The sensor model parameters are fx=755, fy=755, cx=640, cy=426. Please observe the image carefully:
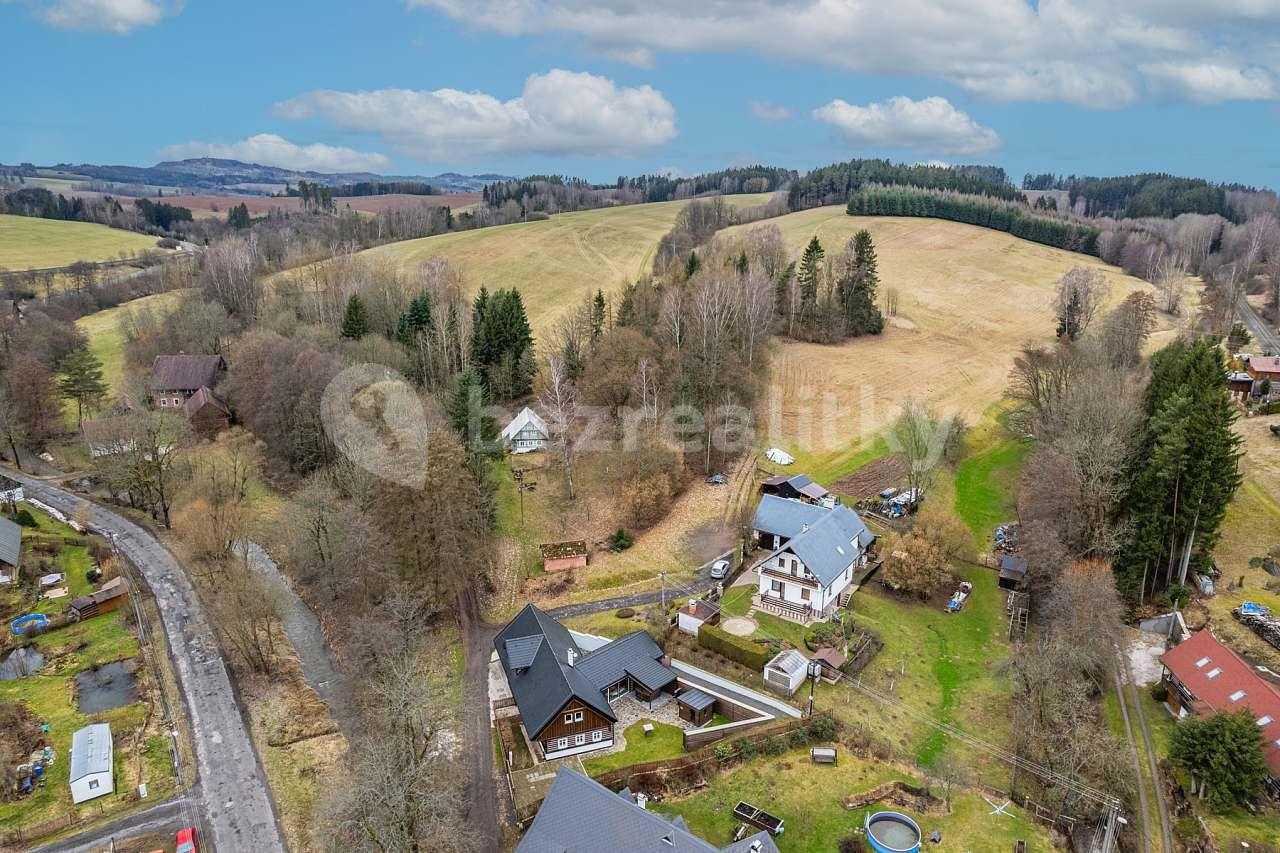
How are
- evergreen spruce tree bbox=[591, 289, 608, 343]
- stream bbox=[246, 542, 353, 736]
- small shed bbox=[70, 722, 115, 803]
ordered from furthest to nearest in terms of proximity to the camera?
evergreen spruce tree bbox=[591, 289, 608, 343], stream bbox=[246, 542, 353, 736], small shed bbox=[70, 722, 115, 803]

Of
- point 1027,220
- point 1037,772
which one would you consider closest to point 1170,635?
point 1037,772

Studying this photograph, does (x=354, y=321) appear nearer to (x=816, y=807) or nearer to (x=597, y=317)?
(x=597, y=317)

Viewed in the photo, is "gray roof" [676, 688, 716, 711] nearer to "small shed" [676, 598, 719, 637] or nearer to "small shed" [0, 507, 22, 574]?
"small shed" [676, 598, 719, 637]

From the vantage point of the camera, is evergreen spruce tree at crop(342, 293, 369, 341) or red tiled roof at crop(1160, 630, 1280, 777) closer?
red tiled roof at crop(1160, 630, 1280, 777)

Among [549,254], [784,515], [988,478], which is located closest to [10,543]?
[784,515]

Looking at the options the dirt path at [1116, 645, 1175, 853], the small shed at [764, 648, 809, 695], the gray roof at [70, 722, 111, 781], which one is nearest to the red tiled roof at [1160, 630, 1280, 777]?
the dirt path at [1116, 645, 1175, 853]

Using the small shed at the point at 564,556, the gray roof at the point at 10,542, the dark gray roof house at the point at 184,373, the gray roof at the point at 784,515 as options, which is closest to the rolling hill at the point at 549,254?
the dark gray roof house at the point at 184,373

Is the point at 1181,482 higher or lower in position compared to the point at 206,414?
higher
